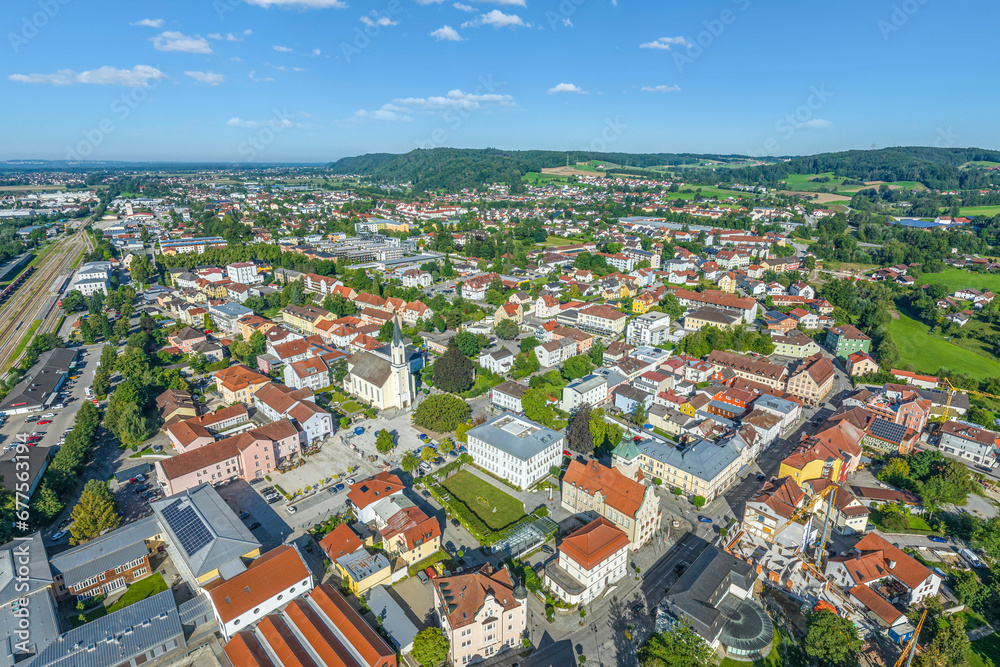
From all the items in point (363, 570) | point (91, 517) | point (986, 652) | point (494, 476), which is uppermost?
point (91, 517)

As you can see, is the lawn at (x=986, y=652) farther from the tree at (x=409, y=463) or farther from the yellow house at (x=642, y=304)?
the yellow house at (x=642, y=304)

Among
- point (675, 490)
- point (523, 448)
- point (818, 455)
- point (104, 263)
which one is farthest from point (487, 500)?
point (104, 263)

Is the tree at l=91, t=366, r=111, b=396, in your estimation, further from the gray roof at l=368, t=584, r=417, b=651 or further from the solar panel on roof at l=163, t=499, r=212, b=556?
the gray roof at l=368, t=584, r=417, b=651

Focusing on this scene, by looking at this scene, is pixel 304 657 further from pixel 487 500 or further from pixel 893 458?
pixel 893 458

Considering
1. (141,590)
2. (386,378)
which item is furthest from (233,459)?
(386,378)

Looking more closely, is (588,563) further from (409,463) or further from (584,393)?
(584,393)

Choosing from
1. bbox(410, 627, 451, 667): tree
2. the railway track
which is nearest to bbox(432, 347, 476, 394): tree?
bbox(410, 627, 451, 667): tree
